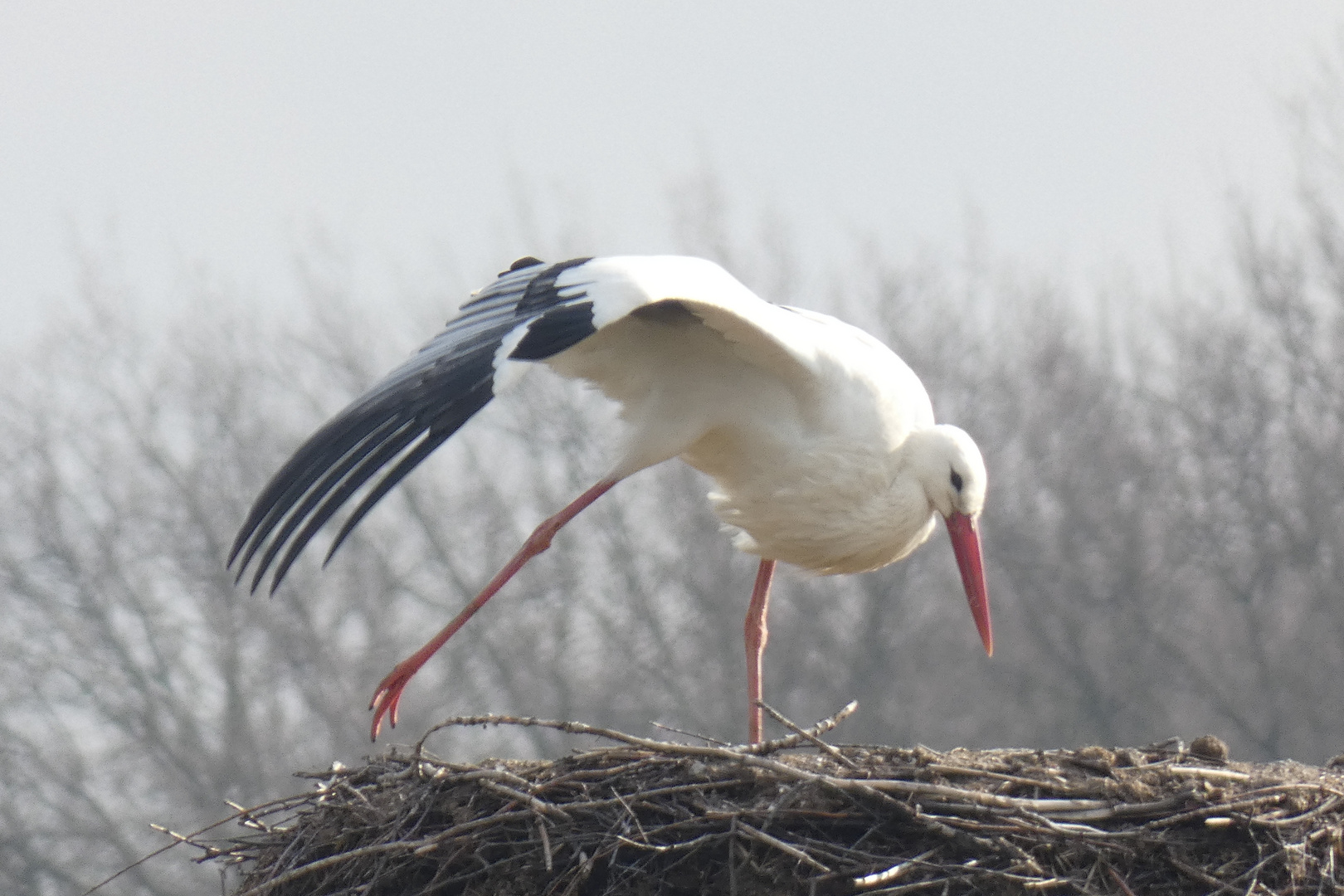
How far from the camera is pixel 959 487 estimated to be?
185 inches

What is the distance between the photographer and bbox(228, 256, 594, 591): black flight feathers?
3.35 metres

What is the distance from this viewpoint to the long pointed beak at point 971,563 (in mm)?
4855

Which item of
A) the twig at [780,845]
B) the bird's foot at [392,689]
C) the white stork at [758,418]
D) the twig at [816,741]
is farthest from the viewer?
the bird's foot at [392,689]

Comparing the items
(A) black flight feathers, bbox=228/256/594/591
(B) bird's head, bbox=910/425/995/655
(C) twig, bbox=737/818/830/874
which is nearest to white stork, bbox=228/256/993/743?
A: (B) bird's head, bbox=910/425/995/655

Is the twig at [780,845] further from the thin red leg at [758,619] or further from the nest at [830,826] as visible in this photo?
the thin red leg at [758,619]

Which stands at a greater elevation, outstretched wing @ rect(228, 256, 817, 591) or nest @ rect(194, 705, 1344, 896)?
outstretched wing @ rect(228, 256, 817, 591)

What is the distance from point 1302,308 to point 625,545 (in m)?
7.91

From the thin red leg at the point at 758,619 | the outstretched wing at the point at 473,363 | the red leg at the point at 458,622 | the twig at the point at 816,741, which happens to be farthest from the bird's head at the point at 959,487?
the twig at the point at 816,741

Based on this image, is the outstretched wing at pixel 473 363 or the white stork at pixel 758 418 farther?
the white stork at pixel 758 418

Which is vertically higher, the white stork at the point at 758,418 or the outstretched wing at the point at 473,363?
the outstretched wing at the point at 473,363

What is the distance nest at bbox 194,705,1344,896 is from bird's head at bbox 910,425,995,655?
3.84 feet

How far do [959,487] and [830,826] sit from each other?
1.63 meters

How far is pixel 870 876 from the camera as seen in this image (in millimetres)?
3039

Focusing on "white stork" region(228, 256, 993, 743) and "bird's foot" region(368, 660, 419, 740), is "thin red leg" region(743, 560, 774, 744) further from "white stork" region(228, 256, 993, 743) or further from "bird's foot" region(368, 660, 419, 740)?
"bird's foot" region(368, 660, 419, 740)
